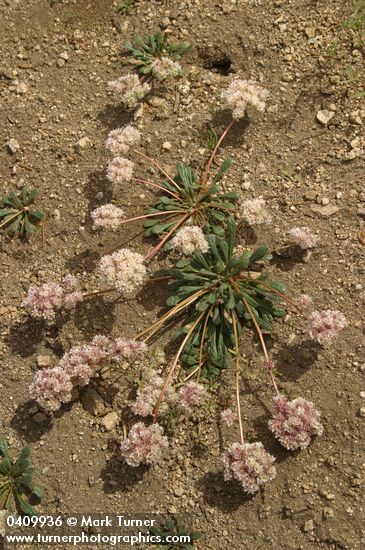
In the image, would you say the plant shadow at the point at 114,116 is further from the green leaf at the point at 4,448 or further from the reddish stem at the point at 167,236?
the green leaf at the point at 4,448

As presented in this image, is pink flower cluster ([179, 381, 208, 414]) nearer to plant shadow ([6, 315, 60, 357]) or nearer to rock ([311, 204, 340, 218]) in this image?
plant shadow ([6, 315, 60, 357])

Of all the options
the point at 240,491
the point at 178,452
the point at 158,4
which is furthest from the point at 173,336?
the point at 158,4

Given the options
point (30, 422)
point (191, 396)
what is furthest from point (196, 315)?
point (30, 422)

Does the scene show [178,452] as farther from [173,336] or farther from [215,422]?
[173,336]

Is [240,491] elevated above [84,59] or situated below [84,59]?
below

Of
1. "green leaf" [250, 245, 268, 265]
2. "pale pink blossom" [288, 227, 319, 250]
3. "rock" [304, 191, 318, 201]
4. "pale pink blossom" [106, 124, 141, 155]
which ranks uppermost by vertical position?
"pale pink blossom" [106, 124, 141, 155]

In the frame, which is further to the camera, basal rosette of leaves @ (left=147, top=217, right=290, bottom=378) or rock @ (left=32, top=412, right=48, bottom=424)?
rock @ (left=32, top=412, right=48, bottom=424)

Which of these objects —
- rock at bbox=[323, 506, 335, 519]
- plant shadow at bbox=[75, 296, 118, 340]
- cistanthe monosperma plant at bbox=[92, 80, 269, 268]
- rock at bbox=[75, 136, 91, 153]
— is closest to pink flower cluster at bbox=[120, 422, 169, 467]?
plant shadow at bbox=[75, 296, 118, 340]

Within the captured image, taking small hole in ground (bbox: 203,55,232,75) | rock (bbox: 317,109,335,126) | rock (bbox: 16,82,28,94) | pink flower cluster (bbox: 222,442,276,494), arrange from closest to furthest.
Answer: pink flower cluster (bbox: 222,442,276,494)
rock (bbox: 317,109,335,126)
small hole in ground (bbox: 203,55,232,75)
rock (bbox: 16,82,28,94)
